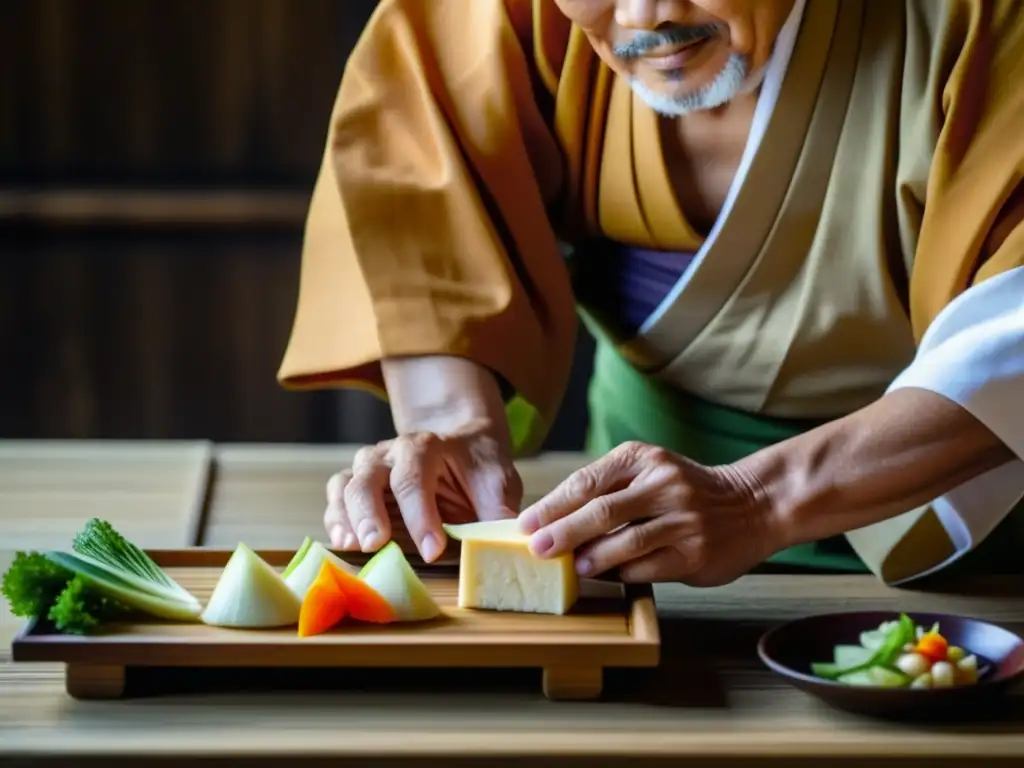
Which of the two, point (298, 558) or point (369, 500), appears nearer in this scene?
point (298, 558)

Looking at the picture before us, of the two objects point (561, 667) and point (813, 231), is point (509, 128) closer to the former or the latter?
point (813, 231)

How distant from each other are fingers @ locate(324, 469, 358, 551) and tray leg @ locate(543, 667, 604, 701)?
0.31 metres

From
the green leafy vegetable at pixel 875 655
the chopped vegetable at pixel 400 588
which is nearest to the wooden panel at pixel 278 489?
the chopped vegetable at pixel 400 588

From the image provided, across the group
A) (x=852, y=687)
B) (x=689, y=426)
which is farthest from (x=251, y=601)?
(x=689, y=426)

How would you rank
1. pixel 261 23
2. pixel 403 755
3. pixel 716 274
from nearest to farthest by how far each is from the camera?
pixel 403 755 → pixel 716 274 → pixel 261 23

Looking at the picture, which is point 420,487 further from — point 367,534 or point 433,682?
point 433,682

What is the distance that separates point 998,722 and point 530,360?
680mm

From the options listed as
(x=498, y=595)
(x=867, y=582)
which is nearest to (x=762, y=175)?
(x=867, y=582)

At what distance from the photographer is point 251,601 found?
1155 millimetres

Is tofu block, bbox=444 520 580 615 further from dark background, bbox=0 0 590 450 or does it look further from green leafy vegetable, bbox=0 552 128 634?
dark background, bbox=0 0 590 450

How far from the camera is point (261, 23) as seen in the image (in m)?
3.01

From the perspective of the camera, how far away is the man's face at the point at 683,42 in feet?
4.53

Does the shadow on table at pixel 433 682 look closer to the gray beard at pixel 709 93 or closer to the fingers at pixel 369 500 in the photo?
the fingers at pixel 369 500

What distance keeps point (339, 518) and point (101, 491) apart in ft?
1.73
